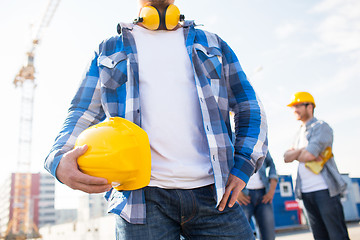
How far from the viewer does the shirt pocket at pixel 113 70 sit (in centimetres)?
175

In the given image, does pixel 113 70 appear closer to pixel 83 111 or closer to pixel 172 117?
pixel 83 111

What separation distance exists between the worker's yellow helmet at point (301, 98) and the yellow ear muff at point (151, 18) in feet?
12.1

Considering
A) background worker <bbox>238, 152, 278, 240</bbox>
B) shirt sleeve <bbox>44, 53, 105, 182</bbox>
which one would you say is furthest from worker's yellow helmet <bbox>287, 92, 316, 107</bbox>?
shirt sleeve <bbox>44, 53, 105, 182</bbox>

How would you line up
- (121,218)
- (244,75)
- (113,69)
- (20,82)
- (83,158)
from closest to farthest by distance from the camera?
1. (83,158)
2. (121,218)
3. (113,69)
4. (244,75)
5. (20,82)

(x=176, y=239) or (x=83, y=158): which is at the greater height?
(x=83, y=158)

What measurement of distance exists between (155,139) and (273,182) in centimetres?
377

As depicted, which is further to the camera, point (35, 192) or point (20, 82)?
point (35, 192)

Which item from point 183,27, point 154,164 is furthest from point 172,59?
point 154,164

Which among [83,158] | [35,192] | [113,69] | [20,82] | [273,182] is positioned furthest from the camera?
[35,192]

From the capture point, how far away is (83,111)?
1.73 meters

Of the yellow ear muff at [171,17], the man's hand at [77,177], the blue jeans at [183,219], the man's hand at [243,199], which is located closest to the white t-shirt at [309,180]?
the man's hand at [243,199]

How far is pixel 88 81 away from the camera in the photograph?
5.94 ft

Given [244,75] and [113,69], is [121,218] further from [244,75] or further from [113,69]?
[244,75]

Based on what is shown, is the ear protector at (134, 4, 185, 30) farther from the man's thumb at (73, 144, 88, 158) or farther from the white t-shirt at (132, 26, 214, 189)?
the man's thumb at (73, 144, 88, 158)
